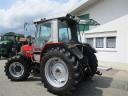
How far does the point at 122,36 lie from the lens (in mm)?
12859

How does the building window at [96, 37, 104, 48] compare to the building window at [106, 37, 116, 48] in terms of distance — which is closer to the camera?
the building window at [106, 37, 116, 48]

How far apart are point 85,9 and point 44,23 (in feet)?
26.7

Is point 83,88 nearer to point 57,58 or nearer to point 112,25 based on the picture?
point 57,58

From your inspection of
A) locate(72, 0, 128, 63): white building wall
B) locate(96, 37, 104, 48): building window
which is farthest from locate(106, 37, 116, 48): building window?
locate(96, 37, 104, 48): building window

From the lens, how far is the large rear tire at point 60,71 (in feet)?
19.9

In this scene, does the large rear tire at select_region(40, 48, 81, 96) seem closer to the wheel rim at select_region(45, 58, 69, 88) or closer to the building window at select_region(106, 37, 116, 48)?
the wheel rim at select_region(45, 58, 69, 88)

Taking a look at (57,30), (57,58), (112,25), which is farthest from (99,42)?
(57,58)

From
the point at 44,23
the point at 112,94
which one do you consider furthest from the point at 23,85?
the point at 112,94

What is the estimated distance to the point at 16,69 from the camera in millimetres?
8211

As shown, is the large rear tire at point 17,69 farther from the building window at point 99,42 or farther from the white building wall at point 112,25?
the building window at point 99,42

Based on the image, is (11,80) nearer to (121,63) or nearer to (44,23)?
(44,23)

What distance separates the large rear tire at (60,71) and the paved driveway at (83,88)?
1.16ft

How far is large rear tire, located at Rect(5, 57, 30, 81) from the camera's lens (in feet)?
26.4

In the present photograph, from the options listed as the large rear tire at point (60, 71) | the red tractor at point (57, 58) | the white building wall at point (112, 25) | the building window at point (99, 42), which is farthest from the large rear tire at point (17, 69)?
the building window at point (99, 42)
